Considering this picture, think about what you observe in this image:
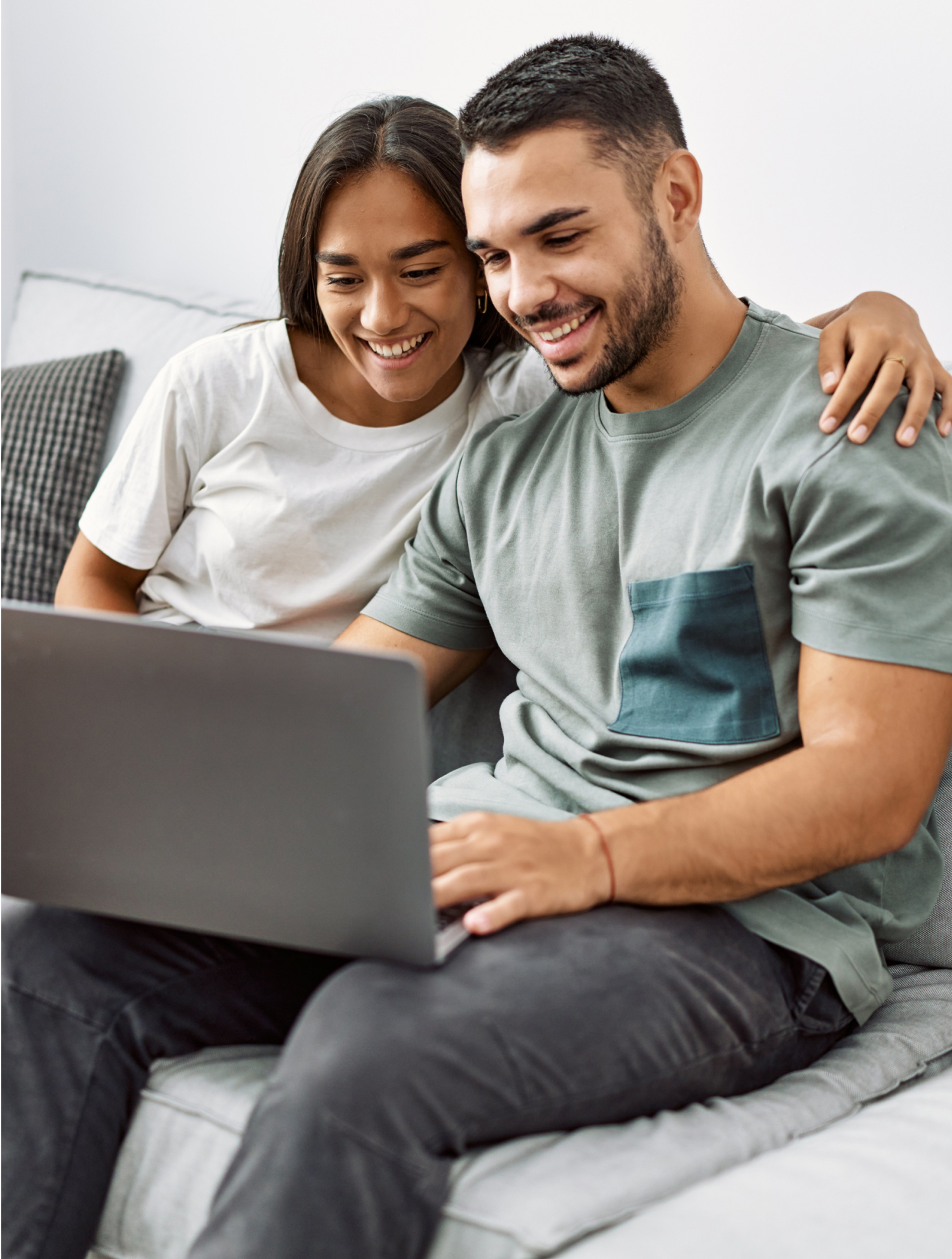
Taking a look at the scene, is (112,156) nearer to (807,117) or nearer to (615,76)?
(807,117)

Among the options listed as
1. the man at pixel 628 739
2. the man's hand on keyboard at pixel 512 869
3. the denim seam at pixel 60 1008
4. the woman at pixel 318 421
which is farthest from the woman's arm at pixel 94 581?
the man's hand on keyboard at pixel 512 869

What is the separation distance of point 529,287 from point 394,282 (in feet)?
0.87

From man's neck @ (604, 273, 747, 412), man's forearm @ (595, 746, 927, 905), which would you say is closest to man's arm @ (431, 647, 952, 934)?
man's forearm @ (595, 746, 927, 905)

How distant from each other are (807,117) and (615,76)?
0.55 m

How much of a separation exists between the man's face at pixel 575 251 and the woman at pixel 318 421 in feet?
0.67

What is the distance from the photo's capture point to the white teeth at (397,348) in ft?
4.47

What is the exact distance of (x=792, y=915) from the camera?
3.34ft

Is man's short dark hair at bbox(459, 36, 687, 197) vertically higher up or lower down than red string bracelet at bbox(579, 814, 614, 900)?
higher up

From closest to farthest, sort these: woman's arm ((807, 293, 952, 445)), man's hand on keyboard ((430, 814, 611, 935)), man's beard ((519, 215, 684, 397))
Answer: man's hand on keyboard ((430, 814, 611, 935)), woman's arm ((807, 293, 952, 445)), man's beard ((519, 215, 684, 397))

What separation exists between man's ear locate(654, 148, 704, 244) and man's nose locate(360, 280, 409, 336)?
1.09 feet

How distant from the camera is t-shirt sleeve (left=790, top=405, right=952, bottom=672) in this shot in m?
0.94

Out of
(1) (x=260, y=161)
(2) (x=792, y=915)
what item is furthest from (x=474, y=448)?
(1) (x=260, y=161)

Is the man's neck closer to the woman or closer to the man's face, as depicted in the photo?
the man's face

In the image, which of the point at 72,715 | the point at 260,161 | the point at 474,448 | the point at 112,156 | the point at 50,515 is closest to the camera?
the point at 72,715
